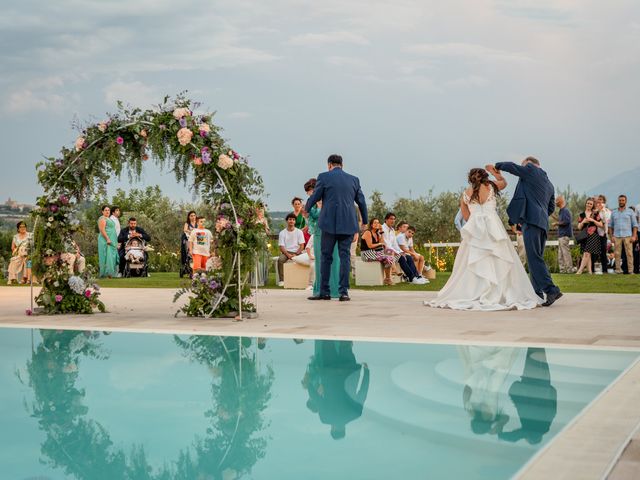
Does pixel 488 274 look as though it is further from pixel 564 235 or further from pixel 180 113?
pixel 564 235

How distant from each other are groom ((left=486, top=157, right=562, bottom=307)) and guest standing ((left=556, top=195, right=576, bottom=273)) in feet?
31.3

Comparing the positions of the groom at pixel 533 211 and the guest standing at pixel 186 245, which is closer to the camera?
the groom at pixel 533 211

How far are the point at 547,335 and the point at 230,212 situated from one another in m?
4.08

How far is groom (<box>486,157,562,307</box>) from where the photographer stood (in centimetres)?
1265

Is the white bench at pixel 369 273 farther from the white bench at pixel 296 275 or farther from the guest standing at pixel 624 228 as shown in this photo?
the guest standing at pixel 624 228

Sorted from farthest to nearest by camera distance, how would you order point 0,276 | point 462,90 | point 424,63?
1. point 462,90
2. point 424,63
3. point 0,276

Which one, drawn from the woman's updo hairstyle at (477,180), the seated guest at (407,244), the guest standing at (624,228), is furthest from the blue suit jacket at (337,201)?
the guest standing at (624,228)

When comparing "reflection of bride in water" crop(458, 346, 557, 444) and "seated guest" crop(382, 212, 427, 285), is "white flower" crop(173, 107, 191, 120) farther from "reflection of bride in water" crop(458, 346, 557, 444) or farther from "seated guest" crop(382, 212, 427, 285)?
"seated guest" crop(382, 212, 427, 285)

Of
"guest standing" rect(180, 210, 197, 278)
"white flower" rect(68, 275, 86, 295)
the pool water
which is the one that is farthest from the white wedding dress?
"guest standing" rect(180, 210, 197, 278)

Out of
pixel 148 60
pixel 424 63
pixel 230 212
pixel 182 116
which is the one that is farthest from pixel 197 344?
pixel 424 63

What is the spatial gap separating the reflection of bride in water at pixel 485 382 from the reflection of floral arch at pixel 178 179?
12.5 ft

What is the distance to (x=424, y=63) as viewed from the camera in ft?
115

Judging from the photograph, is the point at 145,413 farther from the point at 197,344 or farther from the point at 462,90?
the point at 462,90

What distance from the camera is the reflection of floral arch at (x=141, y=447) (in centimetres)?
429
